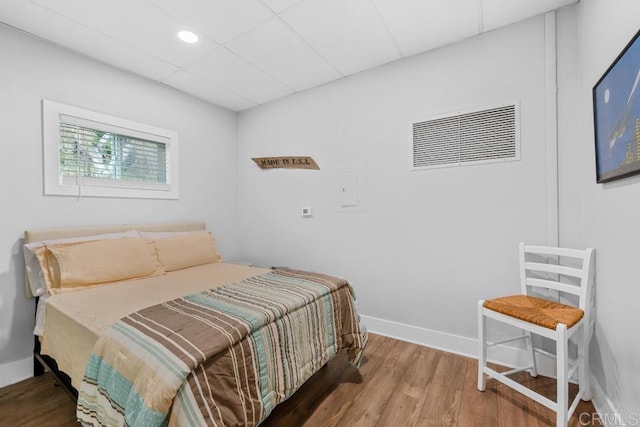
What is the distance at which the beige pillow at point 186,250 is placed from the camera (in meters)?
2.54

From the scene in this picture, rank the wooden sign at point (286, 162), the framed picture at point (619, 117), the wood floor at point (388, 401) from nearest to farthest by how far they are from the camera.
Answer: the framed picture at point (619, 117) → the wood floor at point (388, 401) → the wooden sign at point (286, 162)

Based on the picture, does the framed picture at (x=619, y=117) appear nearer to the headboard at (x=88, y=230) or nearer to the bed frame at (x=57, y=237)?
the bed frame at (x=57, y=237)

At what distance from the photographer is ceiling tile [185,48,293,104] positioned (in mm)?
2506

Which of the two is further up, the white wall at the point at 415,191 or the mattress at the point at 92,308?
the white wall at the point at 415,191

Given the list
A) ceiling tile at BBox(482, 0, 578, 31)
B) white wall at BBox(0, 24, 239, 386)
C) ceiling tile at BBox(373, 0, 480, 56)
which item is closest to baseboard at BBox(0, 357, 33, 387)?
white wall at BBox(0, 24, 239, 386)

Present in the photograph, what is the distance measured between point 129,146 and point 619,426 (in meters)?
4.01

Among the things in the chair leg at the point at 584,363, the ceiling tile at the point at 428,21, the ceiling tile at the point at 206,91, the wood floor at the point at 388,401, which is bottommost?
the wood floor at the point at 388,401

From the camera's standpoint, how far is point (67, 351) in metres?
1.55

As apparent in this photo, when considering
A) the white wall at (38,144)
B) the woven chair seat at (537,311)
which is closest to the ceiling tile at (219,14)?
the white wall at (38,144)

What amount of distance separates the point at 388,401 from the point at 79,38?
3472mm

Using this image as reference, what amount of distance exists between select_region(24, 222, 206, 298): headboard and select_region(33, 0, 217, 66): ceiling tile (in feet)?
5.08

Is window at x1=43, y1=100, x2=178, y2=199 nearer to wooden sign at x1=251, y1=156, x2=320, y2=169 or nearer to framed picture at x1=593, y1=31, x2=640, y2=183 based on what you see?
wooden sign at x1=251, y1=156, x2=320, y2=169

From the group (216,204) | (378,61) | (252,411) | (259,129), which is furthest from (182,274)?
(378,61)

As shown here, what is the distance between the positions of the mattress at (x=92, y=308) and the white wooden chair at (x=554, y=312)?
179 centimetres
